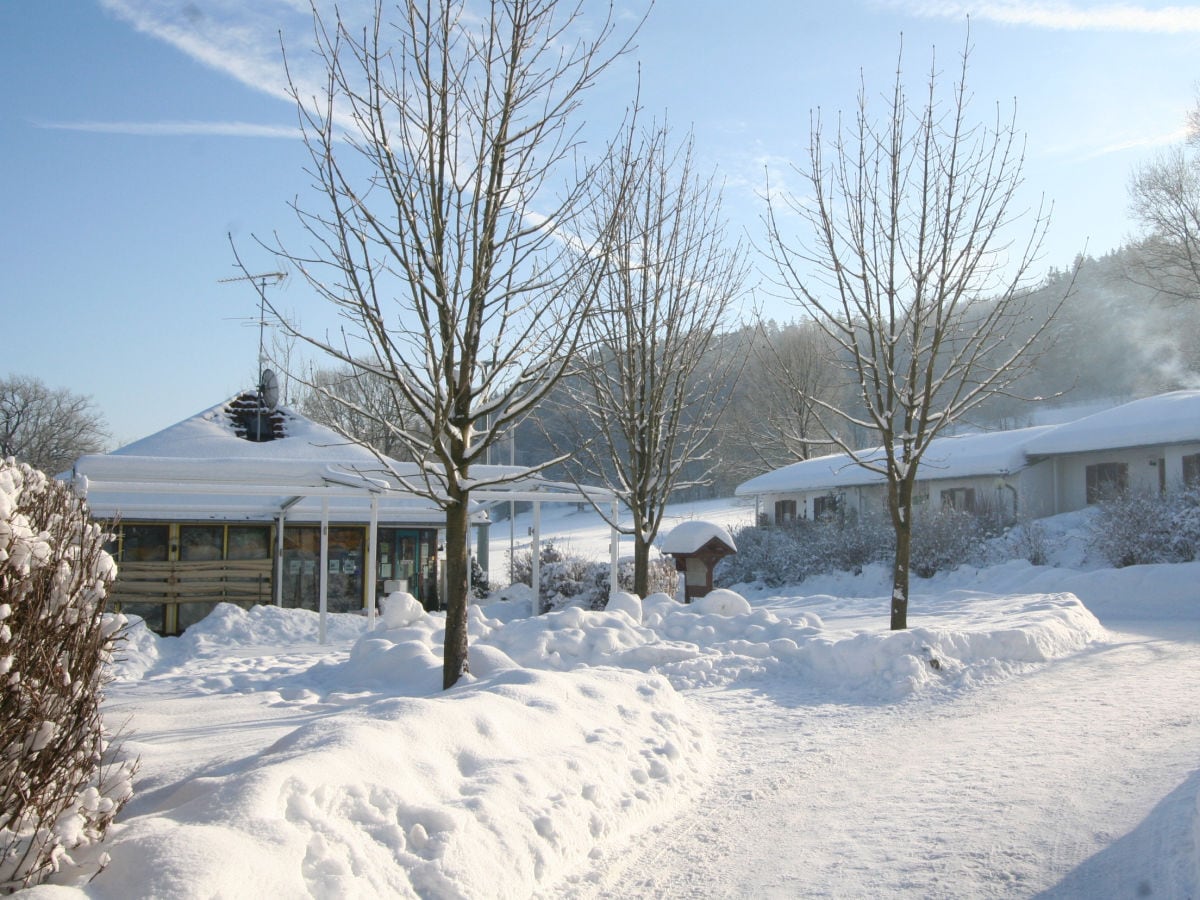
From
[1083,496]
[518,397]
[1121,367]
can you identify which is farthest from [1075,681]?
[1121,367]

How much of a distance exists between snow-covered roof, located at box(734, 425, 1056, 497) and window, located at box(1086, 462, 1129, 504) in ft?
5.91

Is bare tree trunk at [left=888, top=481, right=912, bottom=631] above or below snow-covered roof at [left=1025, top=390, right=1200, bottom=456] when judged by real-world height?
below

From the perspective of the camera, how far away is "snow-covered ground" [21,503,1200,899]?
12.3ft

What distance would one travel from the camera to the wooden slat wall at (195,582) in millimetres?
18172

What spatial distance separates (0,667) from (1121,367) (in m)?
80.7

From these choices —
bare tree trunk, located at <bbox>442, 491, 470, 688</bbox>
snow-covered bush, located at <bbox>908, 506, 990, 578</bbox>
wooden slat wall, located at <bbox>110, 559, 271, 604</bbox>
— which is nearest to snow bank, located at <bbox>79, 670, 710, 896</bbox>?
bare tree trunk, located at <bbox>442, 491, 470, 688</bbox>

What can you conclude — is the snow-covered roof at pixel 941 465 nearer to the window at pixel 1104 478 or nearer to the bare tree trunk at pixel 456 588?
the window at pixel 1104 478

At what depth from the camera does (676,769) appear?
5848 mm

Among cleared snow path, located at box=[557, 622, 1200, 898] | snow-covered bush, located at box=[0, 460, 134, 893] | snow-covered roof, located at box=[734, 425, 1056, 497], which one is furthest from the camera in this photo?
snow-covered roof, located at box=[734, 425, 1056, 497]

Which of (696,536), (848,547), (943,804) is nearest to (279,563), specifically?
(696,536)

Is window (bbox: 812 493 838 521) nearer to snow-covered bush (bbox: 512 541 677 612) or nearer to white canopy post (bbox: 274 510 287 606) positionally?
snow-covered bush (bbox: 512 541 677 612)

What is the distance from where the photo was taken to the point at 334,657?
11781 mm

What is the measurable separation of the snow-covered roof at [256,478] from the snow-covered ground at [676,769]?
6.75 feet

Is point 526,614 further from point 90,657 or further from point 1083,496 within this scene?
point 1083,496
